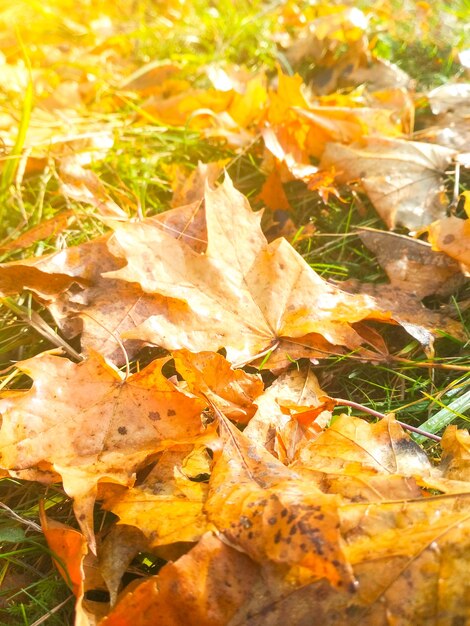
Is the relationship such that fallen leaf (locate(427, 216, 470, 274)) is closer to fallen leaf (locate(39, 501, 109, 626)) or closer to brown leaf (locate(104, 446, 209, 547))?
brown leaf (locate(104, 446, 209, 547))

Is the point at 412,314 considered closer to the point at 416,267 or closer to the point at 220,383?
the point at 416,267

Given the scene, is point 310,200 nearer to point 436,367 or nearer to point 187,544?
point 436,367

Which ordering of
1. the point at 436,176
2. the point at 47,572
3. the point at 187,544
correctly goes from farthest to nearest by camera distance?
1. the point at 436,176
2. the point at 47,572
3. the point at 187,544

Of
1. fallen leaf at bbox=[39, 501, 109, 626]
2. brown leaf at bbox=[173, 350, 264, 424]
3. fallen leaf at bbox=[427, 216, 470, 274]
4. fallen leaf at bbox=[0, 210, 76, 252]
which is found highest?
fallen leaf at bbox=[427, 216, 470, 274]

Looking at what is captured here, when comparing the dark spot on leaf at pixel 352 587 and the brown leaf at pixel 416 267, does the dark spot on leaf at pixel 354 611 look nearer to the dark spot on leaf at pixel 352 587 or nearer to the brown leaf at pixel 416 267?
the dark spot on leaf at pixel 352 587

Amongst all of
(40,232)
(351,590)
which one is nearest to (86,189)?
(40,232)

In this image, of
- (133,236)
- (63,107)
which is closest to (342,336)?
(133,236)

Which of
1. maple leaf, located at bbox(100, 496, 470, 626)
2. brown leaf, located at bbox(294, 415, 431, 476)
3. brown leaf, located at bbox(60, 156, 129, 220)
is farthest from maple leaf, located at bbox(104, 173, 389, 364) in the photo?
maple leaf, located at bbox(100, 496, 470, 626)

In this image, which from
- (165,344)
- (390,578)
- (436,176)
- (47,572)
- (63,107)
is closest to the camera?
(390,578)
